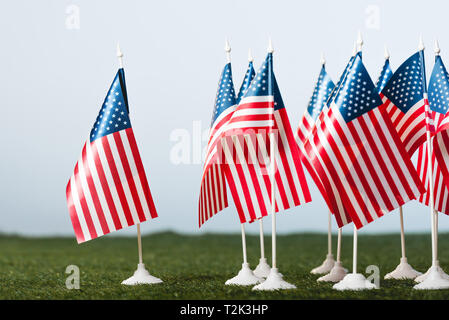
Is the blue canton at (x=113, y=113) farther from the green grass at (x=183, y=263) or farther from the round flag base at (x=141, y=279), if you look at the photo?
the green grass at (x=183, y=263)

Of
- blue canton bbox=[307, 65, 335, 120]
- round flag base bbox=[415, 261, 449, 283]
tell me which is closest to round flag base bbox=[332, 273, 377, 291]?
round flag base bbox=[415, 261, 449, 283]

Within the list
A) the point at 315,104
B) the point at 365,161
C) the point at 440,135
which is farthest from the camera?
the point at 315,104

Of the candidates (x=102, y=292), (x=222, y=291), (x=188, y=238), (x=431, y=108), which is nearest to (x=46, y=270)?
(x=102, y=292)

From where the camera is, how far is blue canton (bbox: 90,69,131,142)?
14195 mm

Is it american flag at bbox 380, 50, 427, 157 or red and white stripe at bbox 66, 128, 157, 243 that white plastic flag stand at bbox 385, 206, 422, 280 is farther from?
red and white stripe at bbox 66, 128, 157, 243

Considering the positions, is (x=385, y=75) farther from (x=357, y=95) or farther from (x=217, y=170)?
(x=217, y=170)

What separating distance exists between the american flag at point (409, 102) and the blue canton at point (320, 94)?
1.88 metres

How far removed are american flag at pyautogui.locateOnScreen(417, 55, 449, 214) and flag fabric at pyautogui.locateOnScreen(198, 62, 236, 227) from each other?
4240 millimetres

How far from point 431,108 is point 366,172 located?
3107 millimetres

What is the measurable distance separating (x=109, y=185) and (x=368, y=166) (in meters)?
4.99

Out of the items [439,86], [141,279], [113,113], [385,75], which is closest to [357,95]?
[439,86]

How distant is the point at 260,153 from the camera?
46.5 ft
